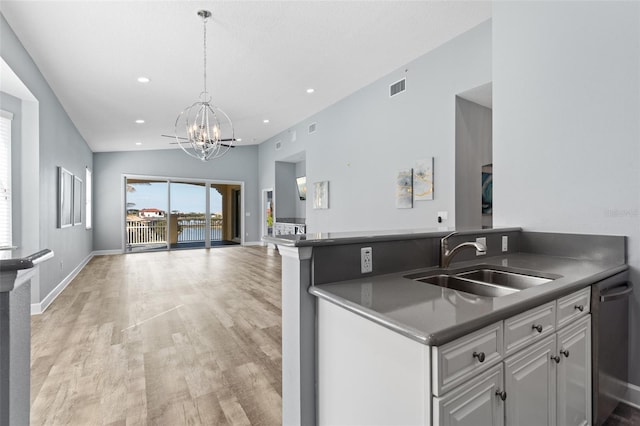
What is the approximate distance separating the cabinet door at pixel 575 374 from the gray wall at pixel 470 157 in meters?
2.57

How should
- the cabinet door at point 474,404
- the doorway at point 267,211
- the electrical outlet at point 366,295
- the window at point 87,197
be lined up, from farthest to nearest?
1. the doorway at point 267,211
2. the window at point 87,197
3. the electrical outlet at point 366,295
4. the cabinet door at point 474,404

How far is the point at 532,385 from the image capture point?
131 cm

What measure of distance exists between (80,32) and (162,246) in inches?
288

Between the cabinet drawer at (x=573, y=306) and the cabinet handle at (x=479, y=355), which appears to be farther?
the cabinet drawer at (x=573, y=306)

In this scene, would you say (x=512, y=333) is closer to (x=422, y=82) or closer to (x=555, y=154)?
(x=555, y=154)

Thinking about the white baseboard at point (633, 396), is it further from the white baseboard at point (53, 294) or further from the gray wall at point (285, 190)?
the gray wall at point (285, 190)

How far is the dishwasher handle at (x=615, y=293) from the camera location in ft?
5.81

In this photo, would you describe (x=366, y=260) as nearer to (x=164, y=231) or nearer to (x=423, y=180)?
(x=423, y=180)

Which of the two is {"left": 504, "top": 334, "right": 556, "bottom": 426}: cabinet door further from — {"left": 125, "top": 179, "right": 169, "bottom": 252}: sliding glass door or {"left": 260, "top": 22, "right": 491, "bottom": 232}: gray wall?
{"left": 125, "top": 179, "right": 169, "bottom": 252}: sliding glass door

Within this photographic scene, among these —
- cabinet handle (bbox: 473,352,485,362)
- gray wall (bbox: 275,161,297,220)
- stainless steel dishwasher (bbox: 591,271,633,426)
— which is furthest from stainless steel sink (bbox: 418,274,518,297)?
gray wall (bbox: 275,161,297,220)

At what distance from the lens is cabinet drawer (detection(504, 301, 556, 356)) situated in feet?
3.96

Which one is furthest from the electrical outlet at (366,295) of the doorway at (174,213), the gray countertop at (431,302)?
the doorway at (174,213)

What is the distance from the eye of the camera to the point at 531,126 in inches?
102

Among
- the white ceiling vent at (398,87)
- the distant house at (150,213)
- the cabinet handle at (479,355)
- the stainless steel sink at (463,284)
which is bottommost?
the cabinet handle at (479,355)
